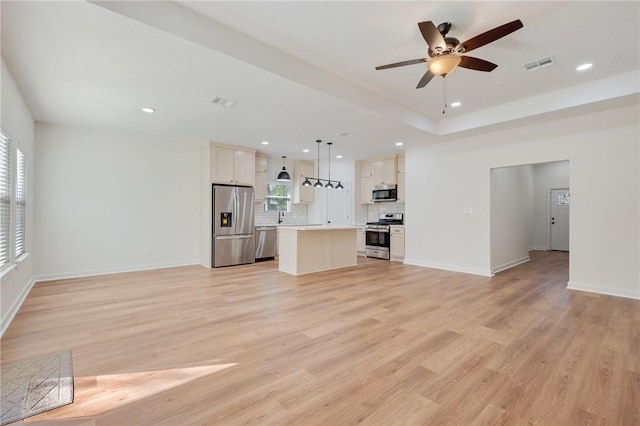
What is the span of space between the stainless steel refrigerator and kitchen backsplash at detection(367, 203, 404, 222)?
383cm

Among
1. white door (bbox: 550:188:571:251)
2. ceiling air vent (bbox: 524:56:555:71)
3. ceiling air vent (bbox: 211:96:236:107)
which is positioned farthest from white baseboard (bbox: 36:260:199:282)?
white door (bbox: 550:188:571:251)

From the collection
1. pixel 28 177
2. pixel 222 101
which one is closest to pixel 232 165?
pixel 222 101

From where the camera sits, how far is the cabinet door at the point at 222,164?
6.45 metres

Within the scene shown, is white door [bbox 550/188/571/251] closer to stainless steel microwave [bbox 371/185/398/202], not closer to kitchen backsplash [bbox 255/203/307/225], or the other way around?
stainless steel microwave [bbox 371/185/398/202]

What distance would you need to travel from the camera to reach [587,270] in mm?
4590

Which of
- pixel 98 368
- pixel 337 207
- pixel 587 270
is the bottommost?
pixel 98 368

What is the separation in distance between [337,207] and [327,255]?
297cm

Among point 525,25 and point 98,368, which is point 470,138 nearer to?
point 525,25

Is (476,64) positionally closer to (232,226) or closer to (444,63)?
(444,63)

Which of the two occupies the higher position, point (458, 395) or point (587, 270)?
point (587, 270)

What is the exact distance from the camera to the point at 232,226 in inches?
263

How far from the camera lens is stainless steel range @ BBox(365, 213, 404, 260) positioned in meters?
7.59

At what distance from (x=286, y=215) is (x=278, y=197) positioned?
0.60 m

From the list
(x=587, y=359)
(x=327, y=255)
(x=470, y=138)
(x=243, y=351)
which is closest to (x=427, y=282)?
(x=327, y=255)
